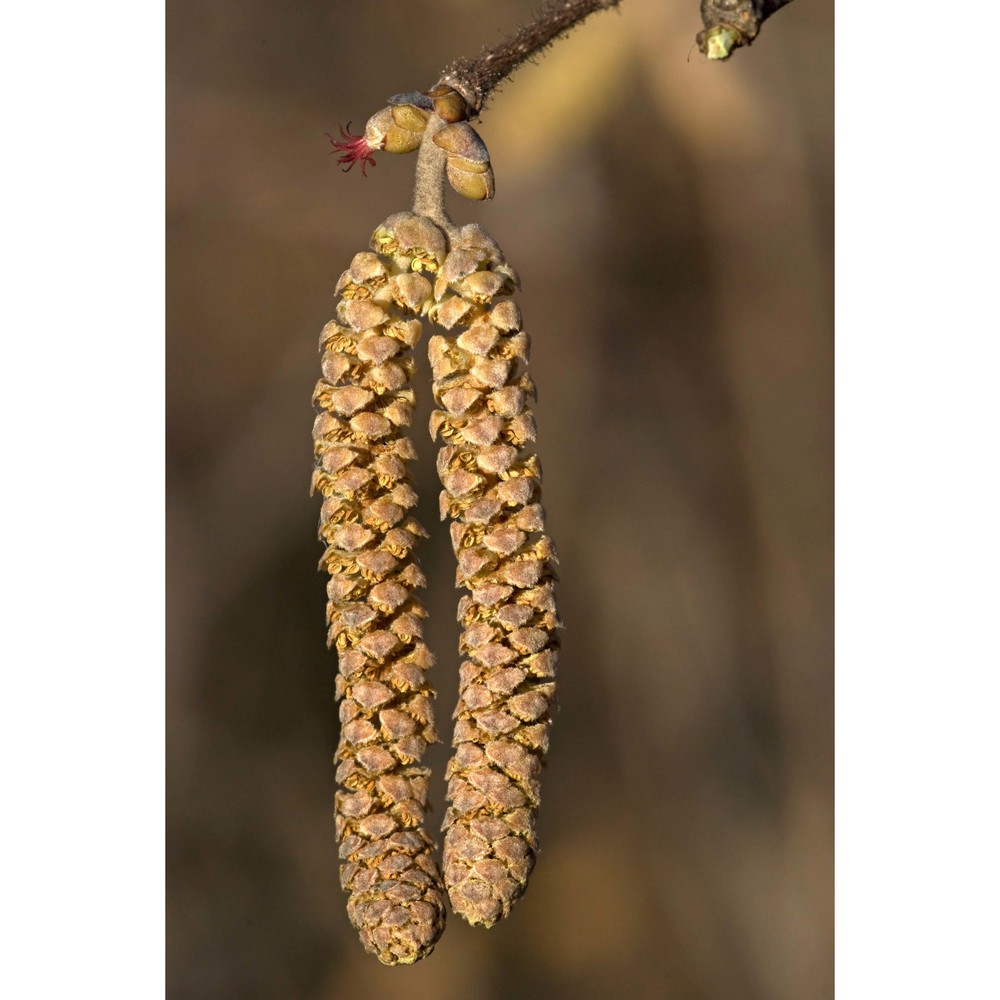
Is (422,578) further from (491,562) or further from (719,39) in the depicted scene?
(719,39)

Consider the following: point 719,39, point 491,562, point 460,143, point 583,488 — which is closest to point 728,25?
point 719,39

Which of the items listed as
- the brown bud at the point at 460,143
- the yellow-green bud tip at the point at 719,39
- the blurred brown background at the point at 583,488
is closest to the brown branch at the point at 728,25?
the yellow-green bud tip at the point at 719,39

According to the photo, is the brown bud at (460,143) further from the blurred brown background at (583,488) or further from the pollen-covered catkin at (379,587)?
the blurred brown background at (583,488)

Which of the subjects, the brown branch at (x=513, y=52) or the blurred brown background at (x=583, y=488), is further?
the blurred brown background at (x=583, y=488)

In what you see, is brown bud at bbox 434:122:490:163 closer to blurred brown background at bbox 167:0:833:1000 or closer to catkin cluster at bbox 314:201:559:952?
catkin cluster at bbox 314:201:559:952

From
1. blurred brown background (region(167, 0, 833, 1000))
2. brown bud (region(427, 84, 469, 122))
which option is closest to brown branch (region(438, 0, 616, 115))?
brown bud (region(427, 84, 469, 122))

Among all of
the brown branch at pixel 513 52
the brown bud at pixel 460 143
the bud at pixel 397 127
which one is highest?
the brown branch at pixel 513 52
